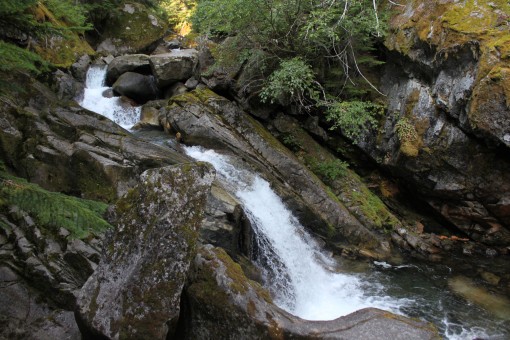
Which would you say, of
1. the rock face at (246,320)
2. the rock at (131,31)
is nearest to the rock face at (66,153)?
the rock face at (246,320)

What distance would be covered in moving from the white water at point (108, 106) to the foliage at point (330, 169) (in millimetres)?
7120

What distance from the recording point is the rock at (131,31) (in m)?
20.2

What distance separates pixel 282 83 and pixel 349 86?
2.56 metres

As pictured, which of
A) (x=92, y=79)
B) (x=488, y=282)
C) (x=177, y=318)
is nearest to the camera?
(x=177, y=318)

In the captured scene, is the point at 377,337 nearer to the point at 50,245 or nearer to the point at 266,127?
the point at 50,245

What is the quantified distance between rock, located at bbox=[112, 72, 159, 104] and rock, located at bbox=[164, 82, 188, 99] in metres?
0.71

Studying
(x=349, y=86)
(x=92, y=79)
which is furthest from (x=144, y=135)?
(x=349, y=86)

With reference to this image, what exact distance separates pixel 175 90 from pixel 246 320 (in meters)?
11.8

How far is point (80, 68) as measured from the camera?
15.3 metres

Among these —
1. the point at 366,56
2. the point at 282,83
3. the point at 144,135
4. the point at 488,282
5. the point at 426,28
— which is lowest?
the point at 144,135

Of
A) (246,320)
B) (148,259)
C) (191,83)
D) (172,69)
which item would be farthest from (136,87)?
(246,320)

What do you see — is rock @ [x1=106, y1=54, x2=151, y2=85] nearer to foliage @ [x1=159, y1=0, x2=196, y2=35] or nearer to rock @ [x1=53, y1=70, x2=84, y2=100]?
rock @ [x1=53, y1=70, x2=84, y2=100]

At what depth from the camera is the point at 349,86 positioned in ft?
41.1

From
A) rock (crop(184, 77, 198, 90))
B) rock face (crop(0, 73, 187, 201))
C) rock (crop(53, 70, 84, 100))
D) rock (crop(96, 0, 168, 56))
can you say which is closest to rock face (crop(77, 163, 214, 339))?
rock face (crop(0, 73, 187, 201))
